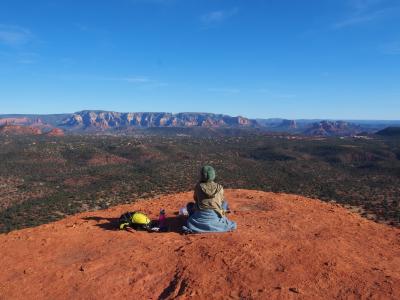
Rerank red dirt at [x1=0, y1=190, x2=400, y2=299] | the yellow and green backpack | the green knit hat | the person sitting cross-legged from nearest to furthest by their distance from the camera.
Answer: red dirt at [x1=0, y1=190, x2=400, y2=299]
the person sitting cross-legged
the green knit hat
the yellow and green backpack

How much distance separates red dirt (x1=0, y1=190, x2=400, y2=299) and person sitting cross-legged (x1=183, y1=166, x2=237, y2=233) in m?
0.45

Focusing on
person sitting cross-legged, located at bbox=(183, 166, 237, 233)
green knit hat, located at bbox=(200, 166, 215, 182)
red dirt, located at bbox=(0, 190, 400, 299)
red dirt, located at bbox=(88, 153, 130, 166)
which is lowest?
red dirt, located at bbox=(88, 153, 130, 166)

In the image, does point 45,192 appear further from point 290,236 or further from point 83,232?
point 290,236

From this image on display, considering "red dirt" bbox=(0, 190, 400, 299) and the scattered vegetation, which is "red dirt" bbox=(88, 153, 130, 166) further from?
"red dirt" bbox=(0, 190, 400, 299)

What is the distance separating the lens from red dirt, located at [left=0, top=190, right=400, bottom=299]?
7859 millimetres

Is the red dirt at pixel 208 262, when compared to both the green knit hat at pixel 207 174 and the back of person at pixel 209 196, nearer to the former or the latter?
the back of person at pixel 209 196

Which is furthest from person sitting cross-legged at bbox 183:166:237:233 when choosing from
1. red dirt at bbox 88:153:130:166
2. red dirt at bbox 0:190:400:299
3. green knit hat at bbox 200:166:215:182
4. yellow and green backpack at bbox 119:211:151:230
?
red dirt at bbox 88:153:130:166

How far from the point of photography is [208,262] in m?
8.97

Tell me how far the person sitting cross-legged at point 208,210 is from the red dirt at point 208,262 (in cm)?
A: 45

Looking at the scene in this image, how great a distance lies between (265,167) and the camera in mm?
70312

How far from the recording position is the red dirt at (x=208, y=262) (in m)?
7.86

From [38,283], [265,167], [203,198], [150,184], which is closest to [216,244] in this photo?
[203,198]

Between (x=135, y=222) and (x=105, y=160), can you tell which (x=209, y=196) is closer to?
(x=135, y=222)

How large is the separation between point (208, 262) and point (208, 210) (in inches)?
98.3
